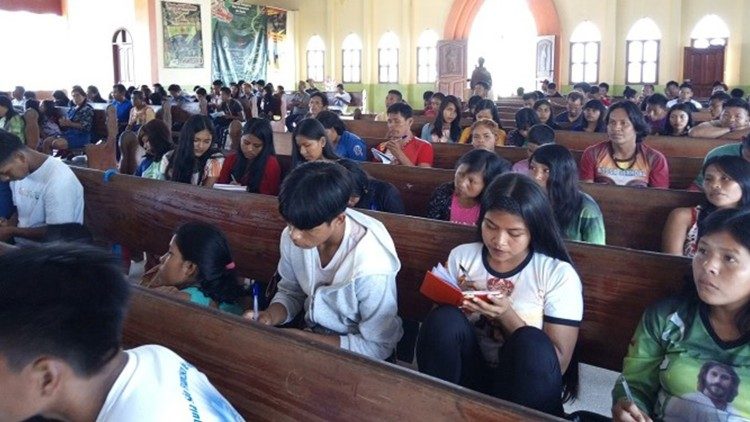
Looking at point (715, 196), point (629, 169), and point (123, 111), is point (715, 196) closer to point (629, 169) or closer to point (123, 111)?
point (629, 169)

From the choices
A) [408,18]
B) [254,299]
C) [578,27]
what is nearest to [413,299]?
[254,299]

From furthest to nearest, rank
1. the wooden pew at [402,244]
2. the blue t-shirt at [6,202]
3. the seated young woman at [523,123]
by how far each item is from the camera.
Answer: the seated young woman at [523,123]
the blue t-shirt at [6,202]
the wooden pew at [402,244]

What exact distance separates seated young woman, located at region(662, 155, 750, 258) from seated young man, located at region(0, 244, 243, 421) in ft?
7.40

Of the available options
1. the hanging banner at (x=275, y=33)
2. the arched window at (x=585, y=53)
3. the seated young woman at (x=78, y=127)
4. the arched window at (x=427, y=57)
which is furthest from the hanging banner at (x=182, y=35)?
the arched window at (x=585, y=53)

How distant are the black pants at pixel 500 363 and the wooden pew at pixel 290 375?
24.9 inches

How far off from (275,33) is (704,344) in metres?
19.0

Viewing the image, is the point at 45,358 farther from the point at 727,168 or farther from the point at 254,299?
the point at 727,168

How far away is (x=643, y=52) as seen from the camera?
51.6 feet

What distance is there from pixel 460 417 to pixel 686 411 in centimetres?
76

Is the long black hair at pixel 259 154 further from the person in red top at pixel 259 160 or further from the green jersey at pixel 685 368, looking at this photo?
the green jersey at pixel 685 368

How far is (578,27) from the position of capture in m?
16.3

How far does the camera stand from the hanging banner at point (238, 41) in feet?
57.2

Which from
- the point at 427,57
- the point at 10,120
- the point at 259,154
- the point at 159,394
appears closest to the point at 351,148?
the point at 259,154

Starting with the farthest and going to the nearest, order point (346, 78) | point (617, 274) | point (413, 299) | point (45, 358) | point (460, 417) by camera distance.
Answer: point (346, 78)
point (413, 299)
point (617, 274)
point (460, 417)
point (45, 358)
